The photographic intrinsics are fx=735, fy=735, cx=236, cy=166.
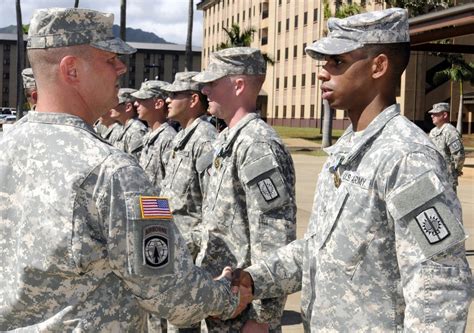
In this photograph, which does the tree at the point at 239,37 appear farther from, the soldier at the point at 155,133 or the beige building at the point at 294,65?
the soldier at the point at 155,133

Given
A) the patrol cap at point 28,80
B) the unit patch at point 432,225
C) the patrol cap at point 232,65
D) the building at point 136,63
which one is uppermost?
the building at point 136,63

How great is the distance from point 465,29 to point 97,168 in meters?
9.31

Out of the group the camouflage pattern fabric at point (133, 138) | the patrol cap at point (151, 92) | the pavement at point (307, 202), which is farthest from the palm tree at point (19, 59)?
the patrol cap at point (151, 92)

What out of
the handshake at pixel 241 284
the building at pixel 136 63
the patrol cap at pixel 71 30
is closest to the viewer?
the patrol cap at pixel 71 30

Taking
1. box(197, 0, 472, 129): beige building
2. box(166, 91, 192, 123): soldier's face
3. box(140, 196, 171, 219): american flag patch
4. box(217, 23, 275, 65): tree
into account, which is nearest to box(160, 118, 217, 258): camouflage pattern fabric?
box(166, 91, 192, 123): soldier's face

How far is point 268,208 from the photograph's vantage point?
12.0 ft

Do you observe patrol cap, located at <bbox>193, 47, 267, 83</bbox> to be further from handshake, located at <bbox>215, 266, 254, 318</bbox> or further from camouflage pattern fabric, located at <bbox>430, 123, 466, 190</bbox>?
camouflage pattern fabric, located at <bbox>430, 123, 466, 190</bbox>

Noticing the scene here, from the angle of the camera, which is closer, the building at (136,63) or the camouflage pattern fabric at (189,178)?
the camouflage pattern fabric at (189,178)

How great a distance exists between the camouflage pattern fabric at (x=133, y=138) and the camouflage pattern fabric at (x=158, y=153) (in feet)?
5.42

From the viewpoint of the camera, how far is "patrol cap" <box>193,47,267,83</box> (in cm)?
427

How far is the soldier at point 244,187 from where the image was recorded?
3.67 meters

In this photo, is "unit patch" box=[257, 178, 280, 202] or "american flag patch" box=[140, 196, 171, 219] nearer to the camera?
"american flag patch" box=[140, 196, 171, 219]

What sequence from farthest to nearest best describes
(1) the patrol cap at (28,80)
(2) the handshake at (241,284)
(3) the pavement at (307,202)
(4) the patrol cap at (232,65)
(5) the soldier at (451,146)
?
(5) the soldier at (451,146) < (1) the patrol cap at (28,80) < (3) the pavement at (307,202) < (4) the patrol cap at (232,65) < (2) the handshake at (241,284)

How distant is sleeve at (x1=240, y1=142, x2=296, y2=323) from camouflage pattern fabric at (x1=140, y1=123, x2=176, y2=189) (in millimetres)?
3142
